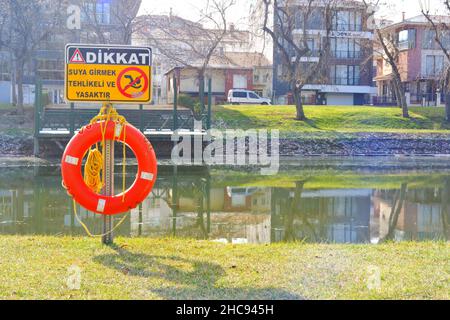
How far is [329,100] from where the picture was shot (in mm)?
49812

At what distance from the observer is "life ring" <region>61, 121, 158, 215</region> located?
6.42 meters

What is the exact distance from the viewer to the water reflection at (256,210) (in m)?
8.80

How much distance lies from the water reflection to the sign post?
79.6 inches

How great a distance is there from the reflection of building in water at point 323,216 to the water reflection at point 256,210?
0.05 ft

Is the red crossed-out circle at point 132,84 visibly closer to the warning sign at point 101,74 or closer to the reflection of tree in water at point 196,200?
the warning sign at point 101,74

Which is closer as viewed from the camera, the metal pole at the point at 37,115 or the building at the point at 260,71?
the metal pole at the point at 37,115

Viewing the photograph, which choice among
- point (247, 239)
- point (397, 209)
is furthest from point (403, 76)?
point (247, 239)

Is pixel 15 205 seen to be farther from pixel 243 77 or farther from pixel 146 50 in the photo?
pixel 243 77

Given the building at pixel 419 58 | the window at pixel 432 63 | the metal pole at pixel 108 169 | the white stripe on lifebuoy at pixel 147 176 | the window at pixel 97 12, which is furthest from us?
the window at pixel 432 63

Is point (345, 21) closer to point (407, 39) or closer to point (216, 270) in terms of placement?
point (407, 39)

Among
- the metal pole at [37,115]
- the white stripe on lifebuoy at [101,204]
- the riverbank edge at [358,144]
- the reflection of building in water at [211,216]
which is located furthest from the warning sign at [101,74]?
the riverbank edge at [358,144]

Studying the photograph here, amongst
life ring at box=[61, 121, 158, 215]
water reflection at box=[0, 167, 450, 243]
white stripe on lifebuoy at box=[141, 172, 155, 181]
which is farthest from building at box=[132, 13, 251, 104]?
white stripe on lifebuoy at box=[141, 172, 155, 181]

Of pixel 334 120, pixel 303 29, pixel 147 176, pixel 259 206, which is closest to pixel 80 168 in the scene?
pixel 147 176

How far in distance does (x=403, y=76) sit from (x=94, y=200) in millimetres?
40586
